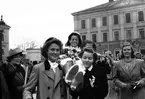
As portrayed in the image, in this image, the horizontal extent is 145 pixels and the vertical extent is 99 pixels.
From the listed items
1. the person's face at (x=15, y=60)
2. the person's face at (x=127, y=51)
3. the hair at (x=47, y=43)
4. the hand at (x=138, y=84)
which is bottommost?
the hand at (x=138, y=84)

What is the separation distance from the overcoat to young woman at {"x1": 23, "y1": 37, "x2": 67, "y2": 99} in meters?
1.67

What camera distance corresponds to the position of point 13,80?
4.80m

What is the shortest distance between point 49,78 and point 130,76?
6.40 feet

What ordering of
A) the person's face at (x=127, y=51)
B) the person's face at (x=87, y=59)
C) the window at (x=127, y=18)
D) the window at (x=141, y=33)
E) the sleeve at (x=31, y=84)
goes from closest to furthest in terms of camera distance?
the sleeve at (x=31, y=84) → the person's face at (x=87, y=59) → the person's face at (x=127, y=51) → the window at (x=141, y=33) → the window at (x=127, y=18)

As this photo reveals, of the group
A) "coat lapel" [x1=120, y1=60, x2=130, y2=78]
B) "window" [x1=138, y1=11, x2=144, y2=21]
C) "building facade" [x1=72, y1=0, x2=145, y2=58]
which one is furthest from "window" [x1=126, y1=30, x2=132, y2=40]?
"coat lapel" [x1=120, y1=60, x2=130, y2=78]

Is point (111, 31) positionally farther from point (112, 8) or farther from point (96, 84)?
point (96, 84)

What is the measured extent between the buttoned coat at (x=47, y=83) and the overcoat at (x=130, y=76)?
1658mm

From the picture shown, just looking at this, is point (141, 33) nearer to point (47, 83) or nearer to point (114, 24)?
point (114, 24)

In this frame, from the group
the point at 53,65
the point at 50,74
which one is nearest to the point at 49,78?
the point at 50,74

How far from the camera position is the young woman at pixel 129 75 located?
14.5 ft

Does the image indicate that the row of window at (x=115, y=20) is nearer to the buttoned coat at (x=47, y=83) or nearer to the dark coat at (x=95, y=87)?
the dark coat at (x=95, y=87)

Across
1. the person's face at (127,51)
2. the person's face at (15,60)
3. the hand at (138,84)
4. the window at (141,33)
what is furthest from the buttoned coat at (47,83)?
the window at (141,33)

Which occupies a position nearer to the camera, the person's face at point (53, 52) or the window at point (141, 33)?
the person's face at point (53, 52)

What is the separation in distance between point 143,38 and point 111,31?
780 centimetres
